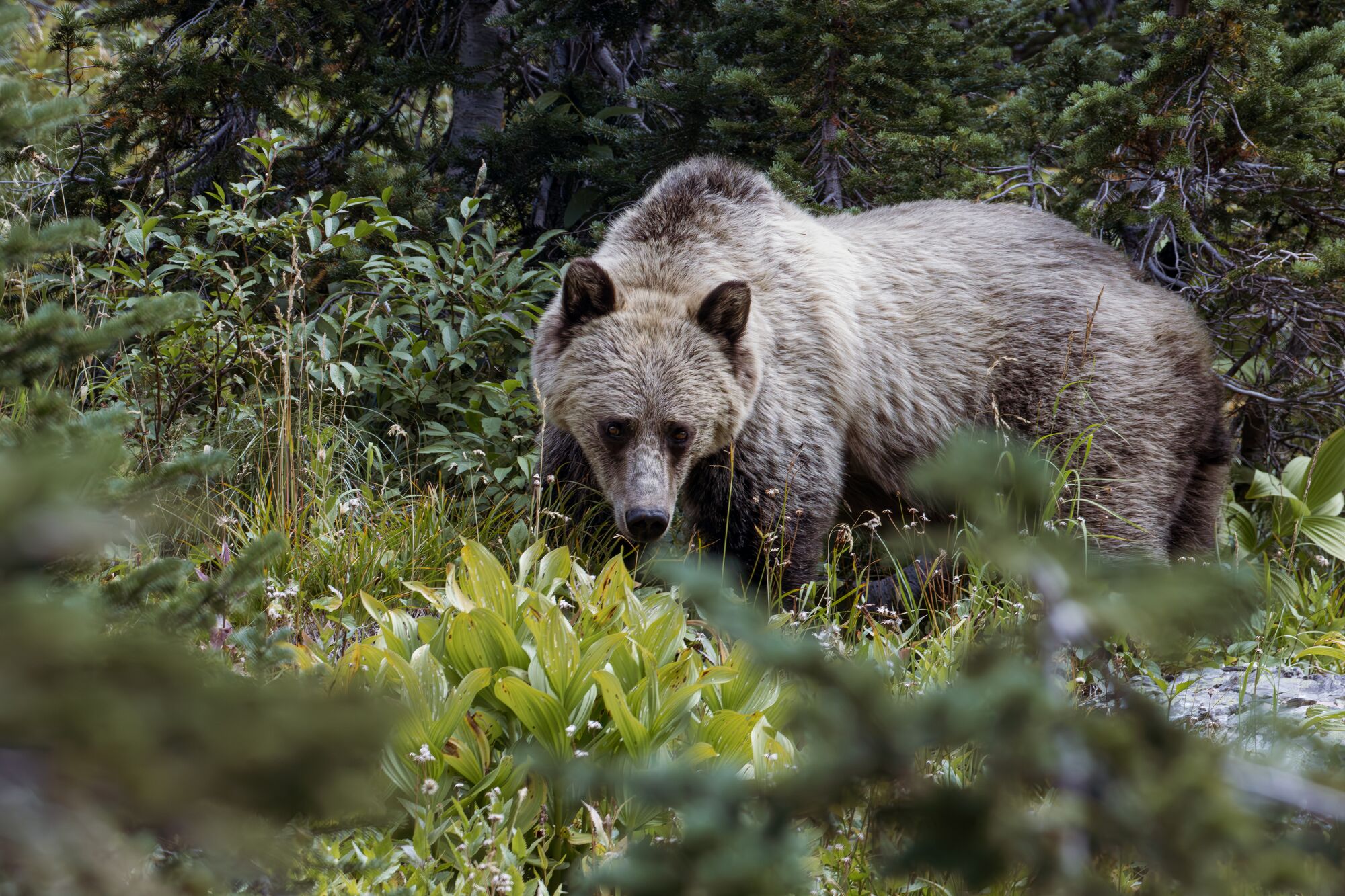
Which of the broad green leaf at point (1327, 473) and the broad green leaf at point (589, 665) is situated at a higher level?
the broad green leaf at point (589, 665)

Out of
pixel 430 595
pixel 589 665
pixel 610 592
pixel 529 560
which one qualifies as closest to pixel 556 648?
pixel 589 665

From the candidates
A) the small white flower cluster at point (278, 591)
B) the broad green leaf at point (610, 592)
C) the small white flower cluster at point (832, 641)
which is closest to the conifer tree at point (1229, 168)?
the small white flower cluster at point (832, 641)

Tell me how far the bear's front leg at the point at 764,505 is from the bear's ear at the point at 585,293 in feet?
2.73

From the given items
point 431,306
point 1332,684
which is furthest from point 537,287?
point 1332,684

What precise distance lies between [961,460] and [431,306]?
459cm

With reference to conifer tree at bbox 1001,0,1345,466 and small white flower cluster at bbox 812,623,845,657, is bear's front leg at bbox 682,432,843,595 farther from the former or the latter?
conifer tree at bbox 1001,0,1345,466

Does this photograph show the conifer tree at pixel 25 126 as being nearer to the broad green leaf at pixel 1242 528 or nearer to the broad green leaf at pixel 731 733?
the broad green leaf at pixel 731 733

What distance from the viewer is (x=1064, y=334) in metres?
5.12

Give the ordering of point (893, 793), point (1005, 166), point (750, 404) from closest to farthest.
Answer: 1. point (893, 793)
2. point (750, 404)
3. point (1005, 166)

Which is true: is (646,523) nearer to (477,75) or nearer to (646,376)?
(646,376)

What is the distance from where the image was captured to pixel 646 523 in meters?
3.92

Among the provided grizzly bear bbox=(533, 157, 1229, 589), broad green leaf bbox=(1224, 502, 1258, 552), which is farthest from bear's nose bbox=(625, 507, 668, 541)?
broad green leaf bbox=(1224, 502, 1258, 552)

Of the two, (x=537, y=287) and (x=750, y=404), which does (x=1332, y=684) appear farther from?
(x=537, y=287)

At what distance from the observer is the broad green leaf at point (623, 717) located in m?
2.63
